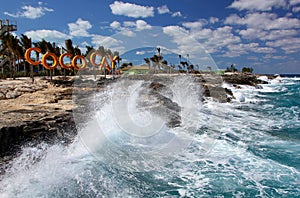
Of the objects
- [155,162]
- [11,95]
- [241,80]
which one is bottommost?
[155,162]

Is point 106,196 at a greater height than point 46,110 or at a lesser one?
lesser

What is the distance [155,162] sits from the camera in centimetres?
684

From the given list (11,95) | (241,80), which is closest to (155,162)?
(11,95)

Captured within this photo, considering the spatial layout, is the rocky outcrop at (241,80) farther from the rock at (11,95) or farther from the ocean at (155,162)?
the rock at (11,95)

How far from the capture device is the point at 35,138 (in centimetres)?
751

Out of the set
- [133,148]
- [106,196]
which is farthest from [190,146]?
[106,196]

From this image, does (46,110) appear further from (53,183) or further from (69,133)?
(53,183)

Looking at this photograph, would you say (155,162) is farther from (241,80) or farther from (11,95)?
(241,80)

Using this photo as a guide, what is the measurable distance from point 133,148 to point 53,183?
295 cm

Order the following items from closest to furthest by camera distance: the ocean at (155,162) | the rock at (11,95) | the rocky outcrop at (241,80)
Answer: the ocean at (155,162) < the rock at (11,95) < the rocky outcrop at (241,80)

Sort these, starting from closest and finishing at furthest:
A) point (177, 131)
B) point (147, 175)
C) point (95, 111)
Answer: point (147, 175) < point (177, 131) < point (95, 111)

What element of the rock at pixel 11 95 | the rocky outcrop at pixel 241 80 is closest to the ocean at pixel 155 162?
the rock at pixel 11 95

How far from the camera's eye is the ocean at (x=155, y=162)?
5426 millimetres

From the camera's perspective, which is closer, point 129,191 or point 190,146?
point 129,191
